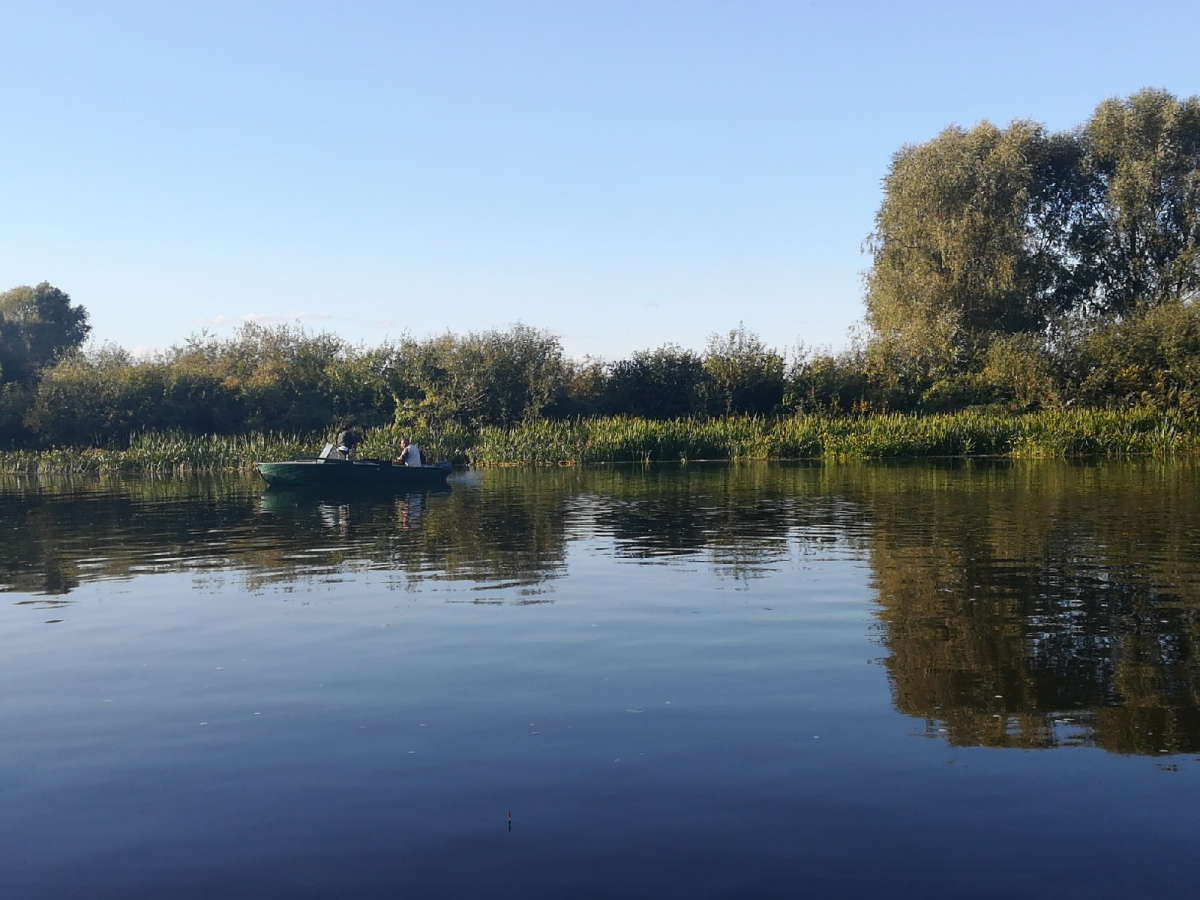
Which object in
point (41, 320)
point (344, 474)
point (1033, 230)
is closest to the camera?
point (344, 474)

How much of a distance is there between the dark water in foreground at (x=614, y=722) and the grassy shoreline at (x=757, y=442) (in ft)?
95.4

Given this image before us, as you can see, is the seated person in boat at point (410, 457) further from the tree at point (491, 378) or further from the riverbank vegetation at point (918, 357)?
the tree at point (491, 378)

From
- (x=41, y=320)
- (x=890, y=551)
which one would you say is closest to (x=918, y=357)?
(x=890, y=551)

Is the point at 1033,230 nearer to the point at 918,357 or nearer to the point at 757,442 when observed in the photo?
the point at 918,357

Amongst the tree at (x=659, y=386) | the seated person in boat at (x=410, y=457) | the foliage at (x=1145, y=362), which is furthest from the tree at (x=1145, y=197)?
the seated person in boat at (x=410, y=457)

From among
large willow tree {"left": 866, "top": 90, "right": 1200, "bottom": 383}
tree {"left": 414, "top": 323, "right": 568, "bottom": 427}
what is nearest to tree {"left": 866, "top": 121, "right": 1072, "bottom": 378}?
large willow tree {"left": 866, "top": 90, "right": 1200, "bottom": 383}

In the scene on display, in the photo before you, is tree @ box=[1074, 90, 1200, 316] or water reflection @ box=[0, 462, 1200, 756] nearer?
water reflection @ box=[0, 462, 1200, 756]

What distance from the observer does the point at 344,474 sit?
3328cm

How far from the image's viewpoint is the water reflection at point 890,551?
9156 millimetres

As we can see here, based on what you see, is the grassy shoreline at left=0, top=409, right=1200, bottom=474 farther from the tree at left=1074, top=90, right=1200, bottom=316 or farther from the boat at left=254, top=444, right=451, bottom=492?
the boat at left=254, top=444, right=451, bottom=492

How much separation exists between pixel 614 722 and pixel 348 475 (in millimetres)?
25801

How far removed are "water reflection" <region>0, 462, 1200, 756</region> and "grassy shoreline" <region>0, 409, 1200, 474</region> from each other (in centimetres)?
1005

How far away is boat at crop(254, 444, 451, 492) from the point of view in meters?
32.9

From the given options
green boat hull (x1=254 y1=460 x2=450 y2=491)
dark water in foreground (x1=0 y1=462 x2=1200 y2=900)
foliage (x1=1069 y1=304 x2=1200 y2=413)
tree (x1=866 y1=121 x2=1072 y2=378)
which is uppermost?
tree (x1=866 y1=121 x2=1072 y2=378)
